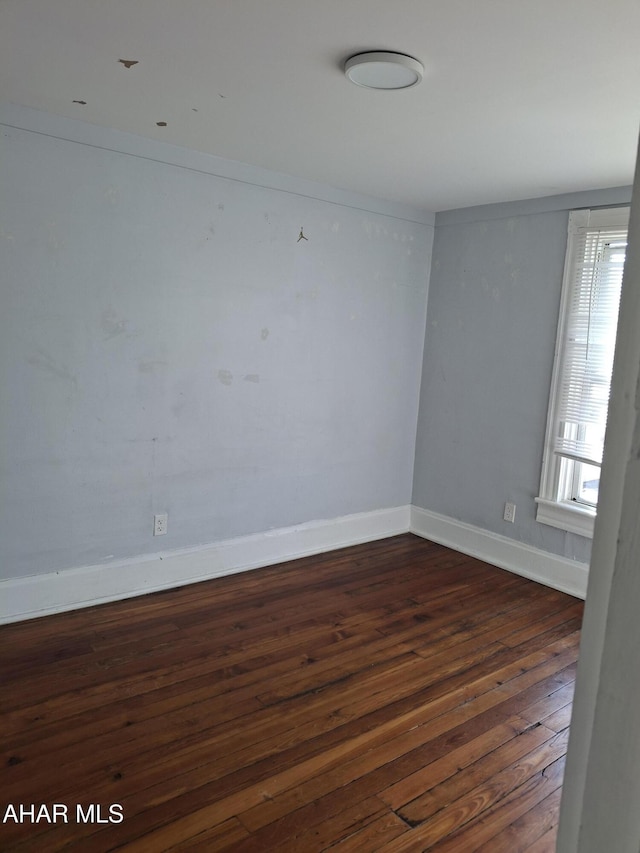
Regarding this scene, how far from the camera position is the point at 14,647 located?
2896mm

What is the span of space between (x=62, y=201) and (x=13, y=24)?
1026 mm

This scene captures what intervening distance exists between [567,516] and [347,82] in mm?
2776

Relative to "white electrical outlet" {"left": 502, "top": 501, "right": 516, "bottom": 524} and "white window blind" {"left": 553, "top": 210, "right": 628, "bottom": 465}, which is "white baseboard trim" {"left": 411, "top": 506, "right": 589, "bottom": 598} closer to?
"white electrical outlet" {"left": 502, "top": 501, "right": 516, "bottom": 524}

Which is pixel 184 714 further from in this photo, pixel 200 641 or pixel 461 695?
pixel 461 695

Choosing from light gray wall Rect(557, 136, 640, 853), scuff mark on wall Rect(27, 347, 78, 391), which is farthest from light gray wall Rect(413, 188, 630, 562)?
light gray wall Rect(557, 136, 640, 853)

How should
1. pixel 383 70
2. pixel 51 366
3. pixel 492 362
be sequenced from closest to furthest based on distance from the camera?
1. pixel 383 70
2. pixel 51 366
3. pixel 492 362

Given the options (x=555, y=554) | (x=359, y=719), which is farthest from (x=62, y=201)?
(x=555, y=554)

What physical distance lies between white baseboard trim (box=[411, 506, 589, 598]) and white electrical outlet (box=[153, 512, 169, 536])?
80.1 inches

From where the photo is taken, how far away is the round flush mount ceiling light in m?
2.12

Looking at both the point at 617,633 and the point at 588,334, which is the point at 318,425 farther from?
the point at 617,633

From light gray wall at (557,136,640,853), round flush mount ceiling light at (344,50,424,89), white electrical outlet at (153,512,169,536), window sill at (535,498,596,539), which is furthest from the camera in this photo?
window sill at (535,498,596,539)

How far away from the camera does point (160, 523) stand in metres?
3.58

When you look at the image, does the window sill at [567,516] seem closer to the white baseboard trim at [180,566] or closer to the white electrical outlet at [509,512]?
the white electrical outlet at [509,512]

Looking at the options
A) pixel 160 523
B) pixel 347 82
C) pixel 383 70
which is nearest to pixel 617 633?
pixel 383 70
